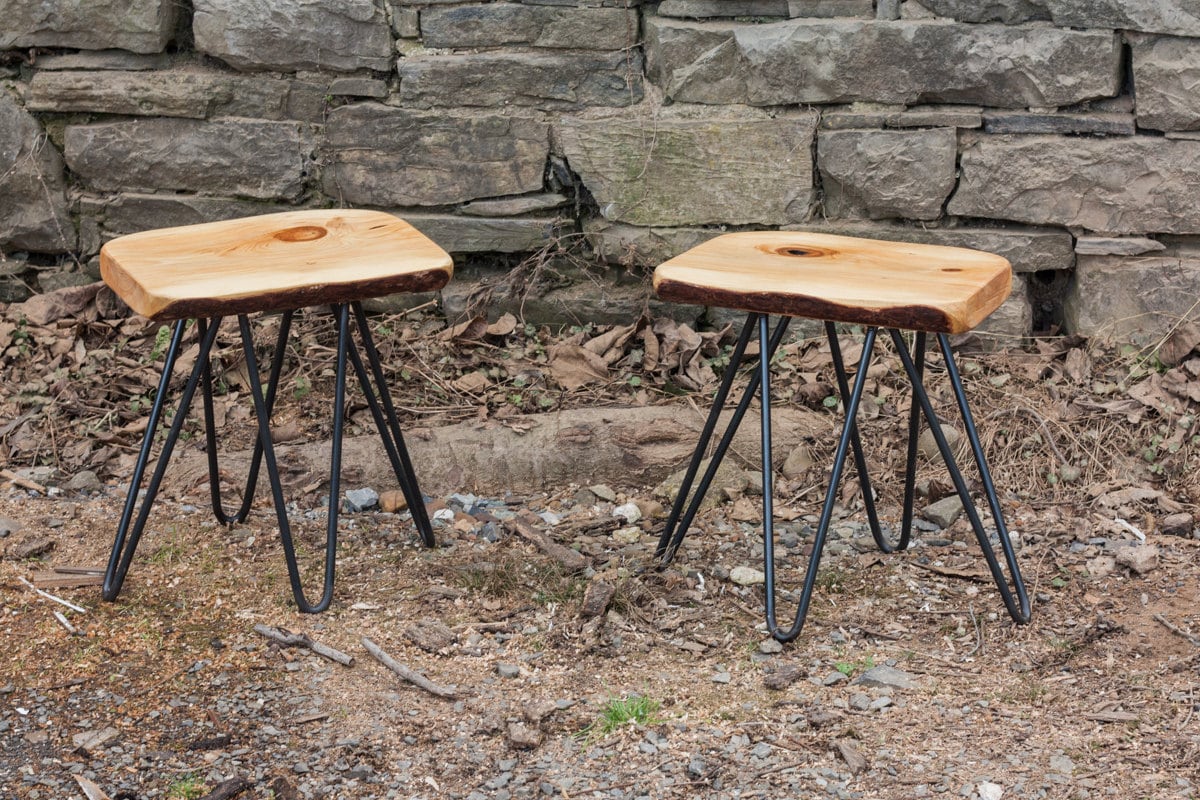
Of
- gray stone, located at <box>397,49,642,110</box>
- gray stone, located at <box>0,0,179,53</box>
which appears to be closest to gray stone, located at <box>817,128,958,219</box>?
gray stone, located at <box>397,49,642,110</box>

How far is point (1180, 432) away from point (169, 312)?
8.57 ft

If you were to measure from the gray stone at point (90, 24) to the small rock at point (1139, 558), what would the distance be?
10.1 ft

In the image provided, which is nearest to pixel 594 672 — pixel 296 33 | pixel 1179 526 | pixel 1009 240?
pixel 1179 526

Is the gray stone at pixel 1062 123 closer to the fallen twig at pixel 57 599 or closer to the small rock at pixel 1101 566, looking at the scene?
the small rock at pixel 1101 566

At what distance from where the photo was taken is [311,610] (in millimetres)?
3000

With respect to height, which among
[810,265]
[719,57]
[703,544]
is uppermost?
[719,57]

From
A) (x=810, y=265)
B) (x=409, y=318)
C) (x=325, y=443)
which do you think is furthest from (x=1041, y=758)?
(x=409, y=318)

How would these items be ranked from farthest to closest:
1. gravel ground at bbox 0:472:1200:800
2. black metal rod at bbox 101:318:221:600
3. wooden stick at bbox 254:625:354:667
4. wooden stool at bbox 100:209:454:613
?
black metal rod at bbox 101:318:221:600, wooden stick at bbox 254:625:354:667, wooden stool at bbox 100:209:454:613, gravel ground at bbox 0:472:1200:800

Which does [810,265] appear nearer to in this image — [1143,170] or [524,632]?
[524,632]

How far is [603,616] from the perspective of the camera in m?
2.97

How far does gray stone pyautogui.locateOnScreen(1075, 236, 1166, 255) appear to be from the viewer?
385 centimetres

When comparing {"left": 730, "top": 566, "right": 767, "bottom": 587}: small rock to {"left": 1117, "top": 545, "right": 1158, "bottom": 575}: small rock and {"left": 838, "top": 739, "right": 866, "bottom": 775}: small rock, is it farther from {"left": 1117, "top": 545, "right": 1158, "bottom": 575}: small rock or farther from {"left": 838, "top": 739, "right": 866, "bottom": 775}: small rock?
{"left": 1117, "top": 545, "right": 1158, "bottom": 575}: small rock

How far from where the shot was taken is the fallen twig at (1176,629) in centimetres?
285

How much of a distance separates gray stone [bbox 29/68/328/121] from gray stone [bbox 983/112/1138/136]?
2011 millimetres
